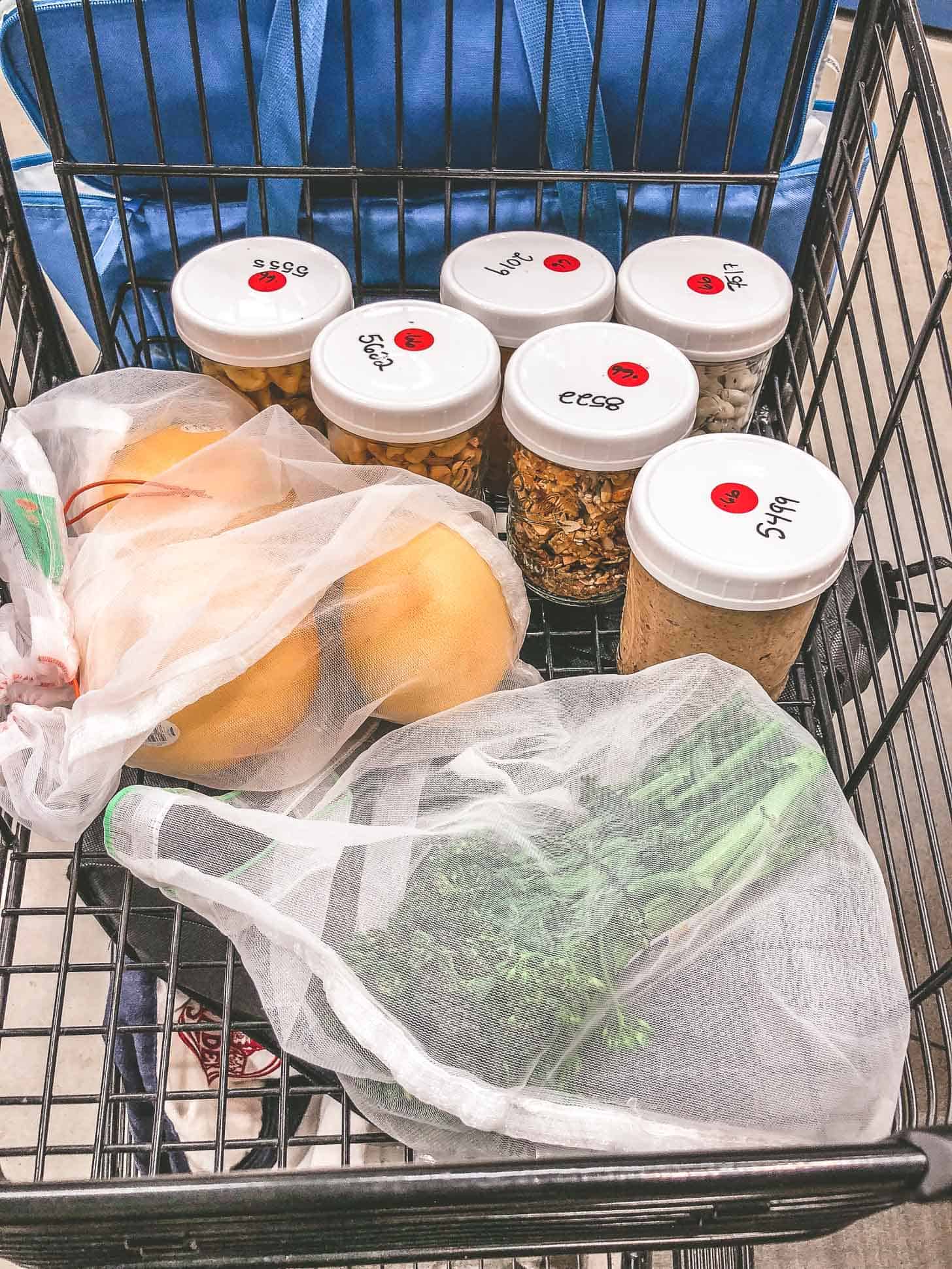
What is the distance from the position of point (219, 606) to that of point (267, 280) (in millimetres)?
226

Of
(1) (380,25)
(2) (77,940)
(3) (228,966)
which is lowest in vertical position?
(2) (77,940)

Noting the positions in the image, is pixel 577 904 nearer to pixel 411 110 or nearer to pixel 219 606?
pixel 219 606

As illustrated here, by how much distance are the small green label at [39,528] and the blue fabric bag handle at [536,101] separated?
0.26 m

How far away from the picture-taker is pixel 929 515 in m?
1.33

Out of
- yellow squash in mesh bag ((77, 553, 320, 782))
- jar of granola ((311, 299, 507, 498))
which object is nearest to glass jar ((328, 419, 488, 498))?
jar of granola ((311, 299, 507, 498))

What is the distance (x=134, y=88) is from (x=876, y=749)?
56 centimetres

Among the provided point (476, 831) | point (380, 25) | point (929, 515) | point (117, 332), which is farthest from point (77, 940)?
point (929, 515)

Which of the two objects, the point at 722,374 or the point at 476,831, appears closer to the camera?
the point at 476,831

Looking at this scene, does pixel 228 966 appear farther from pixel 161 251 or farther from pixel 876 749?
pixel 161 251

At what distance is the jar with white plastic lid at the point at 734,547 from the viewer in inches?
21.2

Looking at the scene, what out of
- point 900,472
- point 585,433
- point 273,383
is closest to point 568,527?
point 585,433

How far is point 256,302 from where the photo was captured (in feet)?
2.17

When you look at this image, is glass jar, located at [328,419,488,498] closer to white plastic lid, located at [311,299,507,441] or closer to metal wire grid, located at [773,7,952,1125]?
white plastic lid, located at [311,299,507,441]

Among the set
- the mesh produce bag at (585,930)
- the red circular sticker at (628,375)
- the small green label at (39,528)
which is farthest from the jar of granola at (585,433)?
the small green label at (39,528)
